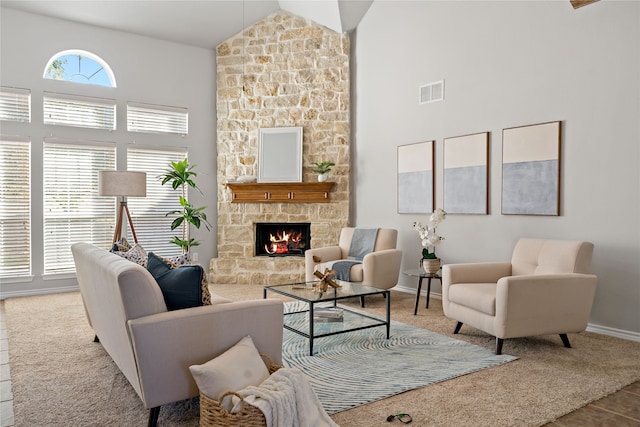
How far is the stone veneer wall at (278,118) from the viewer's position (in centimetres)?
677

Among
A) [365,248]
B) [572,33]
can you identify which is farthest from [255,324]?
[572,33]

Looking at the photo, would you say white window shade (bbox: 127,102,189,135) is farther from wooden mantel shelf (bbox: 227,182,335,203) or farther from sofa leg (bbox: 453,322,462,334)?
sofa leg (bbox: 453,322,462,334)

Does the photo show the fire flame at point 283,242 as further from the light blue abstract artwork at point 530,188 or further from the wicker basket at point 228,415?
the wicker basket at point 228,415

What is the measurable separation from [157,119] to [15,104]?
68.2 inches

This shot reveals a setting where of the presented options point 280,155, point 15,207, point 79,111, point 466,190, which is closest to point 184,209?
point 280,155

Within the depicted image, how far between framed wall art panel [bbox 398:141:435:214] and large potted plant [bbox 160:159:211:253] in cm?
271

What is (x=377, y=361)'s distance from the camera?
336 centimetres

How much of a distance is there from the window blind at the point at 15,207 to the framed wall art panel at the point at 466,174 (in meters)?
5.14

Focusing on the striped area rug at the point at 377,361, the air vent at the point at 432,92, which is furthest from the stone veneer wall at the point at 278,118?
the striped area rug at the point at 377,361

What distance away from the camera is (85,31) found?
20.5 ft

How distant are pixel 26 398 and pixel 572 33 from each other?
5030mm

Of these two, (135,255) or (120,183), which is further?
(120,183)

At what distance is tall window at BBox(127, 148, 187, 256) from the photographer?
22.1ft

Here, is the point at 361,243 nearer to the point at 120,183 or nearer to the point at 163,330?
the point at 120,183
